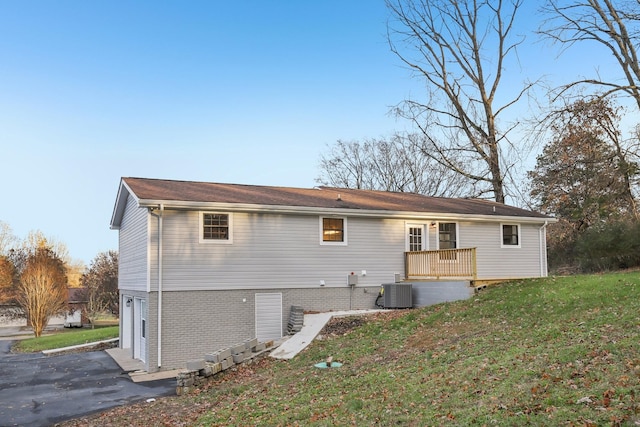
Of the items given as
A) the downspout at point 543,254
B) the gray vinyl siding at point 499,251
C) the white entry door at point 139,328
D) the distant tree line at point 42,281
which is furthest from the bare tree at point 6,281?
the downspout at point 543,254

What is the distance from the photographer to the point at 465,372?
814cm

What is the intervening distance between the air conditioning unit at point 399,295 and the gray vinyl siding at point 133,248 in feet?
26.7

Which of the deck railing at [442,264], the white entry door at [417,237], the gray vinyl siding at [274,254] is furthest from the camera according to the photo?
the white entry door at [417,237]

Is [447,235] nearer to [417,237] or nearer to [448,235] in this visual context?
[448,235]

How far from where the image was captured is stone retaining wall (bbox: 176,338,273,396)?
12.1m

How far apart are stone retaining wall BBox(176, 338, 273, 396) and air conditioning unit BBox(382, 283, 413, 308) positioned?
17.6ft

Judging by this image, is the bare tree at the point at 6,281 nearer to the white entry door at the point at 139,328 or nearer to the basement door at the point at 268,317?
the white entry door at the point at 139,328

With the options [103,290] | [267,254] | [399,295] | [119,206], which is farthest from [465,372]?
[103,290]

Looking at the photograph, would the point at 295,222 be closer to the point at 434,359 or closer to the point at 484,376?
the point at 434,359

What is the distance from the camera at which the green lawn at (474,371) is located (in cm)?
601

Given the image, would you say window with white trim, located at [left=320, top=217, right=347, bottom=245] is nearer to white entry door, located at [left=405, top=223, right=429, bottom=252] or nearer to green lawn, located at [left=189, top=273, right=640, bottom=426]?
white entry door, located at [left=405, top=223, right=429, bottom=252]

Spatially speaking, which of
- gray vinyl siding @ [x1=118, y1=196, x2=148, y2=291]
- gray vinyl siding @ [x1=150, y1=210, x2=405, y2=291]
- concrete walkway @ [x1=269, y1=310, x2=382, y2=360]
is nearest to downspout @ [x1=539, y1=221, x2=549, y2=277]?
gray vinyl siding @ [x1=150, y1=210, x2=405, y2=291]

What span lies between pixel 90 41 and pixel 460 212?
15.9 meters

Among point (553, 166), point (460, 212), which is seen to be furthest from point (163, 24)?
point (553, 166)
